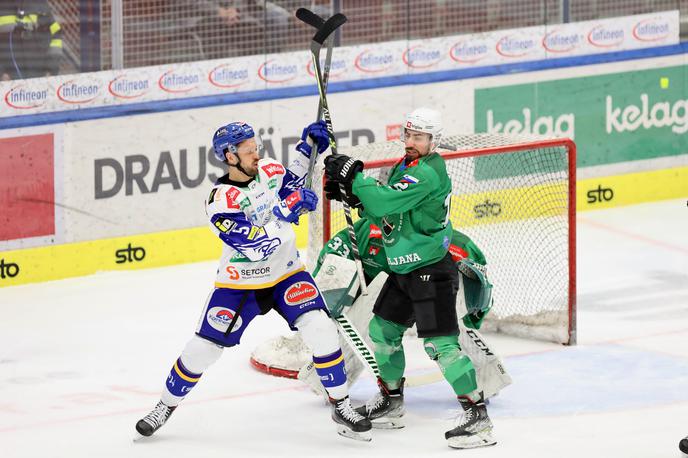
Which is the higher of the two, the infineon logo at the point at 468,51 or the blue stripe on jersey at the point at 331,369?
the infineon logo at the point at 468,51

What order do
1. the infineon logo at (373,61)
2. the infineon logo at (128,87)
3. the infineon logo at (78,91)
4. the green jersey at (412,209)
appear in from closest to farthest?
the green jersey at (412,209) < the infineon logo at (78,91) < the infineon logo at (128,87) < the infineon logo at (373,61)

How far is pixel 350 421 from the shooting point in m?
6.41

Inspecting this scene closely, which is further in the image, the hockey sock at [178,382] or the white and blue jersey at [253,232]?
the hockey sock at [178,382]

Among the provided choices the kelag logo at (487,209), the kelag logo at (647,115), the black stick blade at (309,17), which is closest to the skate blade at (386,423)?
the black stick blade at (309,17)

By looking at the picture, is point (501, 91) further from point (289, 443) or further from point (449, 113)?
point (289, 443)

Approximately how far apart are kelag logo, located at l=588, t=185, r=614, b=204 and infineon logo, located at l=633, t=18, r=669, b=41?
1145 millimetres

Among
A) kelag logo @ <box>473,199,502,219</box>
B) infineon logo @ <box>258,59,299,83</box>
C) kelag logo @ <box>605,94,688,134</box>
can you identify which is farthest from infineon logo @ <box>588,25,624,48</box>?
kelag logo @ <box>473,199,502,219</box>

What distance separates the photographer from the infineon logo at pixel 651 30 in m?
11.4

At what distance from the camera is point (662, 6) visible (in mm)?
11500

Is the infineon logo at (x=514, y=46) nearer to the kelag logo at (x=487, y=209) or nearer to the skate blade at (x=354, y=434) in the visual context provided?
the kelag logo at (x=487, y=209)

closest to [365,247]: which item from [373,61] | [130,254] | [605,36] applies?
[130,254]

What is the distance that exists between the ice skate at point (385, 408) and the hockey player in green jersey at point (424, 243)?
34cm

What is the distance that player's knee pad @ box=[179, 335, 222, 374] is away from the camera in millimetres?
6359

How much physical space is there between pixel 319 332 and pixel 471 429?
2.42ft
